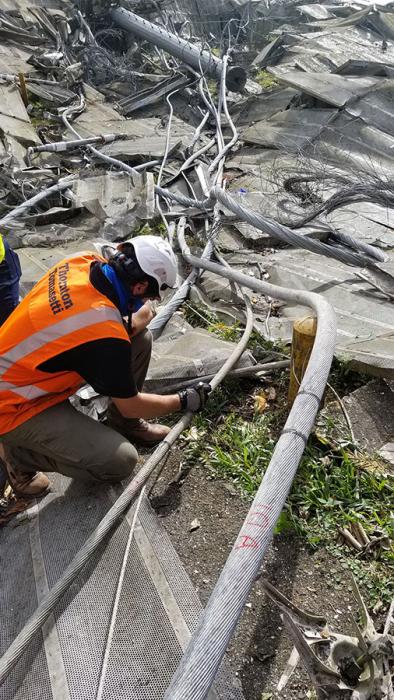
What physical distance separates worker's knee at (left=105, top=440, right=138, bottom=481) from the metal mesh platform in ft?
0.29

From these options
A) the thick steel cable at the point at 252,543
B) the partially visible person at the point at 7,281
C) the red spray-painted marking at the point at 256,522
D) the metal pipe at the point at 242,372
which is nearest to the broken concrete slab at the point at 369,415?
the metal pipe at the point at 242,372

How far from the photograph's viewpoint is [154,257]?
2.63m

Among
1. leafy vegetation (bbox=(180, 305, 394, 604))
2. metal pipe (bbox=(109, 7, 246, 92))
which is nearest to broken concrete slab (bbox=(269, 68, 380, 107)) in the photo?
metal pipe (bbox=(109, 7, 246, 92))

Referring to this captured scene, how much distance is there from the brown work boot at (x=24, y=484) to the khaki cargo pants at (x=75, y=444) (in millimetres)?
169

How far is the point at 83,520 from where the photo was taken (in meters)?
2.74

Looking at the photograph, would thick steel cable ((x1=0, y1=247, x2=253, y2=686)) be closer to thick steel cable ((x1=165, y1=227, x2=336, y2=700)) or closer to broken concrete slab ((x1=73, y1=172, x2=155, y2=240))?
thick steel cable ((x1=165, y1=227, x2=336, y2=700))

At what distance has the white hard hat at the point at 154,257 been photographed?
2633 mm

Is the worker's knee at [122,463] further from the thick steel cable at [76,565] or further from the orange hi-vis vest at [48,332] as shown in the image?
the orange hi-vis vest at [48,332]

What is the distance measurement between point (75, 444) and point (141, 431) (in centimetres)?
47

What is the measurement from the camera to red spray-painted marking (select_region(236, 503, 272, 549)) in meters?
1.93

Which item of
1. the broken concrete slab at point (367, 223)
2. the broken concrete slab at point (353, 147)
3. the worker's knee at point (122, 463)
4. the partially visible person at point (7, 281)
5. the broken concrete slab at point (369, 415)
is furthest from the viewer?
the broken concrete slab at point (353, 147)

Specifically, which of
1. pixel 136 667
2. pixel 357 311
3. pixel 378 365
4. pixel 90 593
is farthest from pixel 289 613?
pixel 357 311

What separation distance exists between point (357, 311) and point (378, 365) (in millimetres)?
952

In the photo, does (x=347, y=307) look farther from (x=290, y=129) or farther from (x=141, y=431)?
(x=290, y=129)
